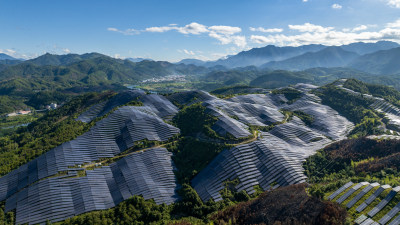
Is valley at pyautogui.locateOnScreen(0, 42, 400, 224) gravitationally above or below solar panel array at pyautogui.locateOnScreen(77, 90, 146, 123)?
below

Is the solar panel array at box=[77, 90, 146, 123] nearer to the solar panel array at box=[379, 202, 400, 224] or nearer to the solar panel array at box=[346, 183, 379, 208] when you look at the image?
the solar panel array at box=[346, 183, 379, 208]

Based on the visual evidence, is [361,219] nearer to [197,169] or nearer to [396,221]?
[396,221]

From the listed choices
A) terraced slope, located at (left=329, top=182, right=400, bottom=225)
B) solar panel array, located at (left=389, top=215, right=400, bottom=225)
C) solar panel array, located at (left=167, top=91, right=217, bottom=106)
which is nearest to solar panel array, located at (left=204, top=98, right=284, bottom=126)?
solar panel array, located at (left=167, top=91, right=217, bottom=106)

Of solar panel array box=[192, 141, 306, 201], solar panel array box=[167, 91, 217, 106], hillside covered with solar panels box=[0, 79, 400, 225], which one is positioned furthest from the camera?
solar panel array box=[167, 91, 217, 106]

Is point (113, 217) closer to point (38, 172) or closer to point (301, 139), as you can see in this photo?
point (38, 172)

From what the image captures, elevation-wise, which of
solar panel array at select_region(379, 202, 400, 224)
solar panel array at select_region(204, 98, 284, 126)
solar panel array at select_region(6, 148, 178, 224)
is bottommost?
solar panel array at select_region(6, 148, 178, 224)

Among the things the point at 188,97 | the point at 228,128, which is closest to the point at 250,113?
the point at 228,128
